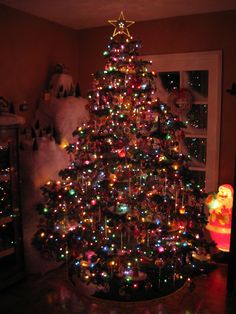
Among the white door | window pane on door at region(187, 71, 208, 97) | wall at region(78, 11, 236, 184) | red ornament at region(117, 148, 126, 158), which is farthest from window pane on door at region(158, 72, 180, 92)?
red ornament at region(117, 148, 126, 158)

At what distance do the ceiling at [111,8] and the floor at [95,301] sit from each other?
2683 millimetres

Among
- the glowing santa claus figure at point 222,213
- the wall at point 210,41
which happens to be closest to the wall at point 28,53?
the wall at point 210,41

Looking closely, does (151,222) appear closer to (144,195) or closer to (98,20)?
(144,195)

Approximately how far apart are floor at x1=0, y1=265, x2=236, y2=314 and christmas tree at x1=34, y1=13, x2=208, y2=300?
146mm

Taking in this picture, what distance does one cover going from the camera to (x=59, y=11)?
3.71 metres

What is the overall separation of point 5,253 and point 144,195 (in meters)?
1.39

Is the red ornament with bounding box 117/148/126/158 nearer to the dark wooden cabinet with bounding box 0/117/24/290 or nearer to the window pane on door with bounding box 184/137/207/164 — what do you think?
the dark wooden cabinet with bounding box 0/117/24/290

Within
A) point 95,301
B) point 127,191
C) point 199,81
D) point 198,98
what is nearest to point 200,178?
point 198,98

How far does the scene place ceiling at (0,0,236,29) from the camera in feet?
11.1

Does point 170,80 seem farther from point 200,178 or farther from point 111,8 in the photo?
point 200,178

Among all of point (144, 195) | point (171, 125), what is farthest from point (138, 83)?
point (144, 195)

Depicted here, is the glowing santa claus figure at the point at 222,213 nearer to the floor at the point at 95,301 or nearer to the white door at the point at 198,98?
the white door at the point at 198,98

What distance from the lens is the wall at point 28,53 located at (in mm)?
3615

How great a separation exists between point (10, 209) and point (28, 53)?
1.75 meters
